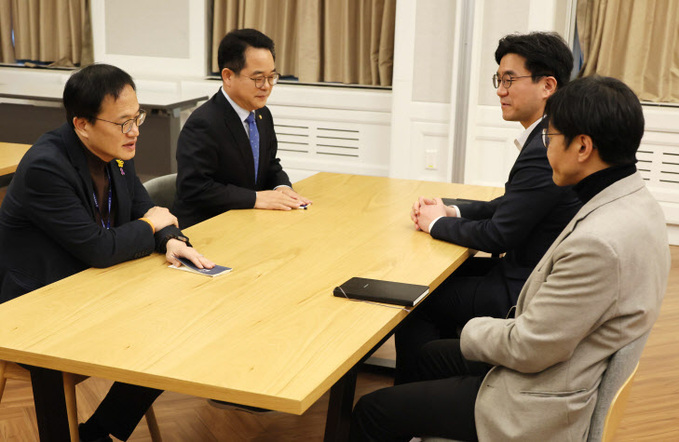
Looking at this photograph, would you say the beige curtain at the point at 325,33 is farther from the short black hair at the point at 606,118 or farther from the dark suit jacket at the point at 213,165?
Answer: the short black hair at the point at 606,118

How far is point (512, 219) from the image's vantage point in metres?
2.55

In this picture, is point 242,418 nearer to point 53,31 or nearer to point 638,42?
point 638,42

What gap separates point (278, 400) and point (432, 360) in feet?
2.75

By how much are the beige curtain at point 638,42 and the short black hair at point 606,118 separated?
3.83m

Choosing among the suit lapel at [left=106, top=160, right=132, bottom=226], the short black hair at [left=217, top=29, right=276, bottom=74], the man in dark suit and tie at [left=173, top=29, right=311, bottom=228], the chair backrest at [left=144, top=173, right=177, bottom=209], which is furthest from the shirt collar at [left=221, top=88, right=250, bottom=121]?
the suit lapel at [left=106, top=160, right=132, bottom=226]

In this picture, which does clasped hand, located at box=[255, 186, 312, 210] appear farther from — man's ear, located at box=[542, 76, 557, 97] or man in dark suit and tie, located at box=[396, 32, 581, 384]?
man's ear, located at box=[542, 76, 557, 97]

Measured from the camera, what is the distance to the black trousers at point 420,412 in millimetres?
1879

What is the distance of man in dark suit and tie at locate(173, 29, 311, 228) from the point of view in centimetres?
307

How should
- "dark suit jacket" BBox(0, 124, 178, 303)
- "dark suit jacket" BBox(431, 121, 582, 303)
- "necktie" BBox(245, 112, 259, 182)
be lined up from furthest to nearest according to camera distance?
1. "necktie" BBox(245, 112, 259, 182)
2. "dark suit jacket" BBox(431, 121, 582, 303)
3. "dark suit jacket" BBox(0, 124, 178, 303)

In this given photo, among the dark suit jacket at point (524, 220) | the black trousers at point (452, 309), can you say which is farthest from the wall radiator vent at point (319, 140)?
the dark suit jacket at point (524, 220)

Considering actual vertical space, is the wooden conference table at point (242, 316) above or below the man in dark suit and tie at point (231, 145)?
below

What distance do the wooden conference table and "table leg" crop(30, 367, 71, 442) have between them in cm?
8

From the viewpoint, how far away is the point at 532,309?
1693 millimetres

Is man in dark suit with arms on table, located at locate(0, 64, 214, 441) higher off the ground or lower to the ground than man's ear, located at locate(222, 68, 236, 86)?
lower
